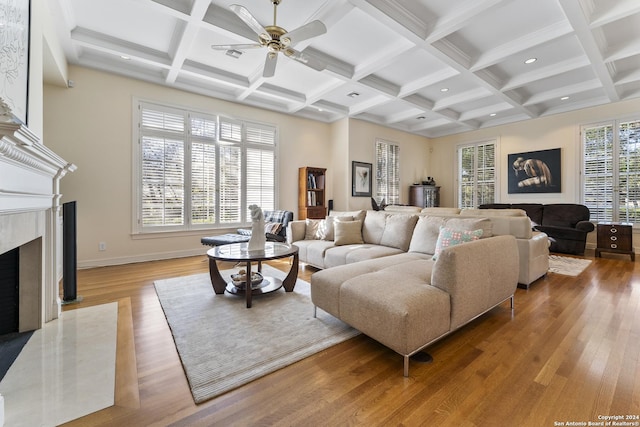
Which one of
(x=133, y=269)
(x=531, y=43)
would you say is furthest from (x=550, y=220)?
(x=133, y=269)

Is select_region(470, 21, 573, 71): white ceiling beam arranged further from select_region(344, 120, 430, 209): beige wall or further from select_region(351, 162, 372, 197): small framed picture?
select_region(351, 162, 372, 197): small framed picture

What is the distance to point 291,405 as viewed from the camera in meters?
1.35

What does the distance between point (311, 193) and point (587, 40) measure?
15.0ft

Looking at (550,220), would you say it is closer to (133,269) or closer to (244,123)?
(244,123)

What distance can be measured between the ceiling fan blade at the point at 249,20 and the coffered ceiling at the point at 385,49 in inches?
25.6

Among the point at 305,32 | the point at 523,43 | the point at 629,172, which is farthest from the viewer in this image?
the point at 629,172

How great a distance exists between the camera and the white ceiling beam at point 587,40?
2592 mm

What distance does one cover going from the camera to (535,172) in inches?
235

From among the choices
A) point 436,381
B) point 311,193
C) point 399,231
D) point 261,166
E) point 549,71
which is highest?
point 549,71

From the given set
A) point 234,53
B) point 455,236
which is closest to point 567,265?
point 455,236

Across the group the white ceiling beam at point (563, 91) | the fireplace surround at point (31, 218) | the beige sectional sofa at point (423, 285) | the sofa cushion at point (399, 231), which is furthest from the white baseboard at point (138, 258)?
the white ceiling beam at point (563, 91)

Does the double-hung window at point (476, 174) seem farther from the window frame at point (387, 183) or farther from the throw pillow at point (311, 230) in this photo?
the throw pillow at point (311, 230)

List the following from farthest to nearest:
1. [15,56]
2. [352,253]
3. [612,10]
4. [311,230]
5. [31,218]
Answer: [311,230] → [352,253] → [612,10] → [31,218] → [15,56]

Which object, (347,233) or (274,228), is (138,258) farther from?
(347,233)
